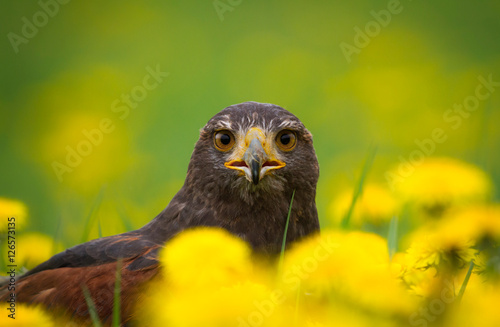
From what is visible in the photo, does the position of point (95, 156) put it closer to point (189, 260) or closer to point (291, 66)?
point (291, 66)

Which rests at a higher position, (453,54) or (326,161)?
(453,54)

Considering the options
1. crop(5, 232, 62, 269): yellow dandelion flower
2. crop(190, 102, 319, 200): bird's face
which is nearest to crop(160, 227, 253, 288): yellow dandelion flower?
crop(190, 102, 319, 200): bird's face

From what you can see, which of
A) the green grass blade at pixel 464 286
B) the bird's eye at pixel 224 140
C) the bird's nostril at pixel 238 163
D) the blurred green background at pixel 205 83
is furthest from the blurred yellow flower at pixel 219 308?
the blurred green background at pixel 205 83

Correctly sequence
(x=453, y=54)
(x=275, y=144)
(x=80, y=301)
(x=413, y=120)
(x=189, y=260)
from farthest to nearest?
(x=453, y=54)
(x=413, y=120)
(x=275, y=144)
(x=80, y=301)
(x=189, y=260)

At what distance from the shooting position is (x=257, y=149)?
348cm

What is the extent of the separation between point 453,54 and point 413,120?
190cm

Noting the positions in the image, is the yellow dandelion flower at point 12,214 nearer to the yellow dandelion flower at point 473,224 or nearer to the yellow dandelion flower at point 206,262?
the yellow dandelion flower at point 206,262

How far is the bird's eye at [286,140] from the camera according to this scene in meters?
3.76

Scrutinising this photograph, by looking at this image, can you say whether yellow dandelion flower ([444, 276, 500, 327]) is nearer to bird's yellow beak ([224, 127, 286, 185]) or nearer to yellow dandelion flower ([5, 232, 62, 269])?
bird's yellow beak ([224, 127, 286, 185])

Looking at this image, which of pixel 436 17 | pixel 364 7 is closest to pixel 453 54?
pixel 436 17

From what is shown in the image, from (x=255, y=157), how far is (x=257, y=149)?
0.16ft

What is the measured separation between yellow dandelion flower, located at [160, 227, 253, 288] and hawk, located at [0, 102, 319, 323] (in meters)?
1.13

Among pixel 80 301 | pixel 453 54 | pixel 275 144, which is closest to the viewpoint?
pixel 80 301

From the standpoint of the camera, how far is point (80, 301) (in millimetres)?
3244
